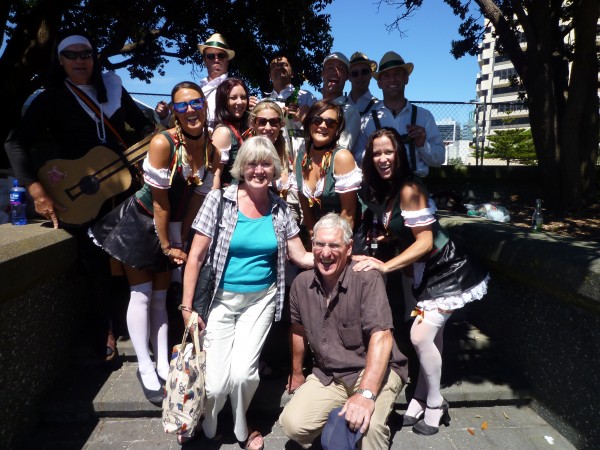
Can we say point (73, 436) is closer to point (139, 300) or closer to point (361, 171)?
point (139, 300)

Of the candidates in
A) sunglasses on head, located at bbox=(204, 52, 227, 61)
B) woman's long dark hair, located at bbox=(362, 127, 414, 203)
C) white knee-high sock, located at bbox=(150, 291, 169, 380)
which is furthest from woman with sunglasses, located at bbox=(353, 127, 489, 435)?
sunglasses on head, located at bbox=(204, 52, 227, 61)

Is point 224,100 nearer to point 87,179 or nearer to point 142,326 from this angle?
point 87,179

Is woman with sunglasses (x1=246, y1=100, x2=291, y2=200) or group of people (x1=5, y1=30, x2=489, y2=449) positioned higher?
woman with sunglasses (x1=246, y1=100, x2=291, y2=200)

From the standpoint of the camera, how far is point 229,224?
2.88 m

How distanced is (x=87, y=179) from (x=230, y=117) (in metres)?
1.11

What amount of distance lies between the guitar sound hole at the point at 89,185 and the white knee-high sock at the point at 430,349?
93.6 inches

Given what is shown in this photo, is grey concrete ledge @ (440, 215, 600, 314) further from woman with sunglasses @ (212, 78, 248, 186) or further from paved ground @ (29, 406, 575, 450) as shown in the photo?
woman with sunglasses @ (212, 78, 248, 186)

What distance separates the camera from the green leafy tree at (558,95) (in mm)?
6621

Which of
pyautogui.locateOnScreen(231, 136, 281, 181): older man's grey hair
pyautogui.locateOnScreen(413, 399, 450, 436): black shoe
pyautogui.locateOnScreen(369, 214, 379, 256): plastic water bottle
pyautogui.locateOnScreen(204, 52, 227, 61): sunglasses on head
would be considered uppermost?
pyautogui.locateOnScreen(204, 52, 227, 61): sunglasses on head

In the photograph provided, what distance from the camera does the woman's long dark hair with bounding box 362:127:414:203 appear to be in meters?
3.03

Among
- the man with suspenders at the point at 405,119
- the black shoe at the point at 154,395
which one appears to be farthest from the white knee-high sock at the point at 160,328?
the man with suspenders at the point at 405,119

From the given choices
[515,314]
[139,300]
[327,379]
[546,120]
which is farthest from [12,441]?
[546,120]

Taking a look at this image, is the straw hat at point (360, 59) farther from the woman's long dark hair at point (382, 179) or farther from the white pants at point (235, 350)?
the white pants at point (235, 350)

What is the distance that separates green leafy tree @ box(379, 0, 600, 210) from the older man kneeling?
5.37m
